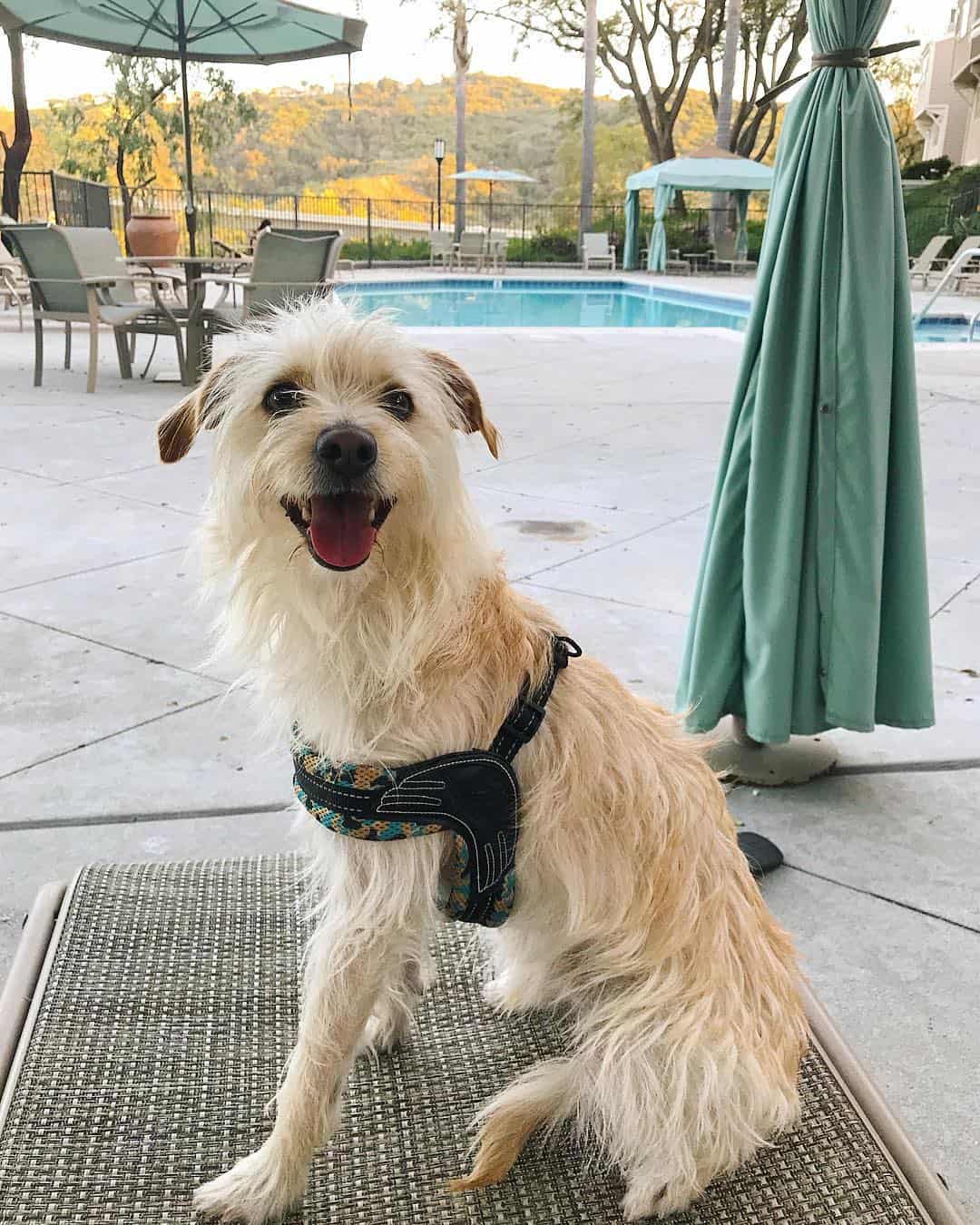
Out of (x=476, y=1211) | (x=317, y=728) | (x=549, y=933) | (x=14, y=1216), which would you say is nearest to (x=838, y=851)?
(x=549, y=933)

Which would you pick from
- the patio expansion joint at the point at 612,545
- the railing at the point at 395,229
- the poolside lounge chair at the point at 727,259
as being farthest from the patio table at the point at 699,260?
the patio expansion joint at the point at 612,545

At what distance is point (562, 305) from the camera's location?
1003 inches

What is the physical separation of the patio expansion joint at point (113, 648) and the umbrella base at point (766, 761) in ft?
6.23

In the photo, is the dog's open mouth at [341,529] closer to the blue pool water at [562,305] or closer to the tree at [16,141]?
the blue pool water at [562,305]

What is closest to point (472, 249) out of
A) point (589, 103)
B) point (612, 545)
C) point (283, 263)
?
point (589, 103)

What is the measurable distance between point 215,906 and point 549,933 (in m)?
1.08

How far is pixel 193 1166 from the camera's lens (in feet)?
6.08

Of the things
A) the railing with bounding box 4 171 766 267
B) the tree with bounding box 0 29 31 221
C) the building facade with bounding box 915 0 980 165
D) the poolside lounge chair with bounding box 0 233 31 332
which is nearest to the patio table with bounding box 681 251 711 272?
the railing with bounding box 4 171 766 267

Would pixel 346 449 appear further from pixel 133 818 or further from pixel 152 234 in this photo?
pixel 152 234

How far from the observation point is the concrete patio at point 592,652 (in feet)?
8.12

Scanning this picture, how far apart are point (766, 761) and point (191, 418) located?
7.56 feet

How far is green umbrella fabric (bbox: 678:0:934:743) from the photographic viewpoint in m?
2.79

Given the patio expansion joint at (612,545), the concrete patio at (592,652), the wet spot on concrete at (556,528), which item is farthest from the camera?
the wet spot on concrete at (556,528)

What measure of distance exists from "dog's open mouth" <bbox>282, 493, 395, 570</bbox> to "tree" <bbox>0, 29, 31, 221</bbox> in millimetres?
21290
